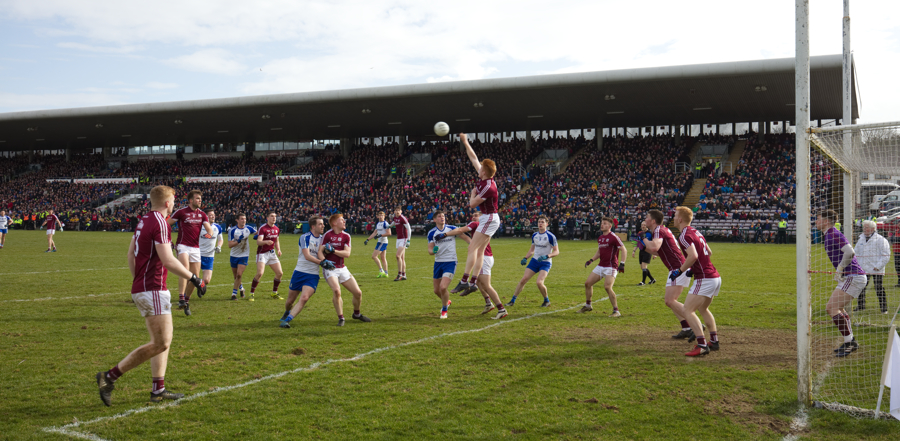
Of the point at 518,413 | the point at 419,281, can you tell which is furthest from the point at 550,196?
the point at 518,413

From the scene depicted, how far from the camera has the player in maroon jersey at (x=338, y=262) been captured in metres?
9.20

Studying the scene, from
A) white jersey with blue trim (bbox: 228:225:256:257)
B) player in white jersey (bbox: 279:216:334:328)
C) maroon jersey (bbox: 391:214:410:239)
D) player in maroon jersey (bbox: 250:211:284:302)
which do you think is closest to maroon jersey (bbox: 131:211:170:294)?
player in white jersey (bbox: 279:216:334:328)

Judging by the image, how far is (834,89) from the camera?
110 ft

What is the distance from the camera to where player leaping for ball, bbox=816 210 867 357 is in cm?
782

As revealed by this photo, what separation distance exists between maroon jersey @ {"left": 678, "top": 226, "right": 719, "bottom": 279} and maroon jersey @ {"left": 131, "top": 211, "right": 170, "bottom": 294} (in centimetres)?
605

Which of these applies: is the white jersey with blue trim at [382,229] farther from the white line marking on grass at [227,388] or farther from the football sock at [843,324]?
the football sock at [843,324]

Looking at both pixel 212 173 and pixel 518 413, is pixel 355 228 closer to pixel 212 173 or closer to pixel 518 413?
pixel 212 173

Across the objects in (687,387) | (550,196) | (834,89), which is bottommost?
(687,387)

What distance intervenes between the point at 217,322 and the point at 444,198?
1360 inches

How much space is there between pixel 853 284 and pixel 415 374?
20.5ft

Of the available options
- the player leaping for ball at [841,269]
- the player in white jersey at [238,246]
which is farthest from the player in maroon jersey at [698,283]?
the player in white jersey at [238,246]

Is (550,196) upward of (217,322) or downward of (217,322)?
upward

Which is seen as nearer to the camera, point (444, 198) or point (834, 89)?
point (834, 89)

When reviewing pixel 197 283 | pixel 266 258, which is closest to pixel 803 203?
pixel 197 283
